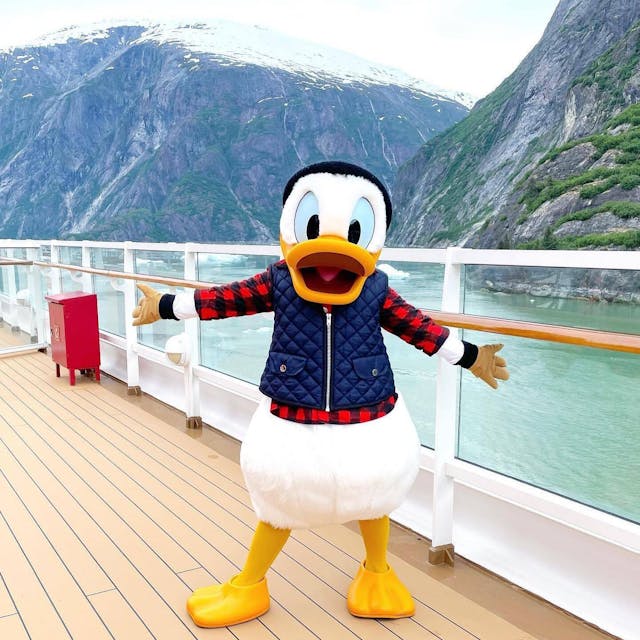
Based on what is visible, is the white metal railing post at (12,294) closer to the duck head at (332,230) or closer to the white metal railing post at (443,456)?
the white metal railing post at (443,456)

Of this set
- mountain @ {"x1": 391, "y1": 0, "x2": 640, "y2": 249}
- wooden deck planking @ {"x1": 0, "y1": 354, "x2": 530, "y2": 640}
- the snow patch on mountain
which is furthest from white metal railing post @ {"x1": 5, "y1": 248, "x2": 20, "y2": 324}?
the snow patch on mountain

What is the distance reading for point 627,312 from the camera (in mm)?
1640

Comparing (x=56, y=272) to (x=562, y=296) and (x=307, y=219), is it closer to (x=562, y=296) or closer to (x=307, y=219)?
(x=307, y=219)

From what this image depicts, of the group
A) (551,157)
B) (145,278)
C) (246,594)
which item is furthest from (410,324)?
(551,157)

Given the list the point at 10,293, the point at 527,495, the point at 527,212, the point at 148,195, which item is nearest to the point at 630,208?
the point at 527,212

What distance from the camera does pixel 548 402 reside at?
1.87 m

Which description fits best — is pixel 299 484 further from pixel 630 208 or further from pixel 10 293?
pixel 630 208

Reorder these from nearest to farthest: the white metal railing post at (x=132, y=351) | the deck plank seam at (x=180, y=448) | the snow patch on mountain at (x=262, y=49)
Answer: the deck plank seam at (x=180, y=448) → the white metal railing post at (x=132, y=351) → the snow patch on mountain at (x=262, y=49)

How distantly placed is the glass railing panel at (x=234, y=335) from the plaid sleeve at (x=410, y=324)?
40.2 inches

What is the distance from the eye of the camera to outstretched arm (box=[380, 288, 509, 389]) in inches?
68.9

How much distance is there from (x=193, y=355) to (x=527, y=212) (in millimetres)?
41945

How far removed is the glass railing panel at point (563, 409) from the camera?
5.51ft

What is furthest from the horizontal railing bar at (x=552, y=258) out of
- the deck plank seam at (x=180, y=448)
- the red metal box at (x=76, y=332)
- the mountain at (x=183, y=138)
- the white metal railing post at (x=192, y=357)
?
the mountain at (x=183, y=138)

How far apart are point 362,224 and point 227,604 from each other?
1.07m
